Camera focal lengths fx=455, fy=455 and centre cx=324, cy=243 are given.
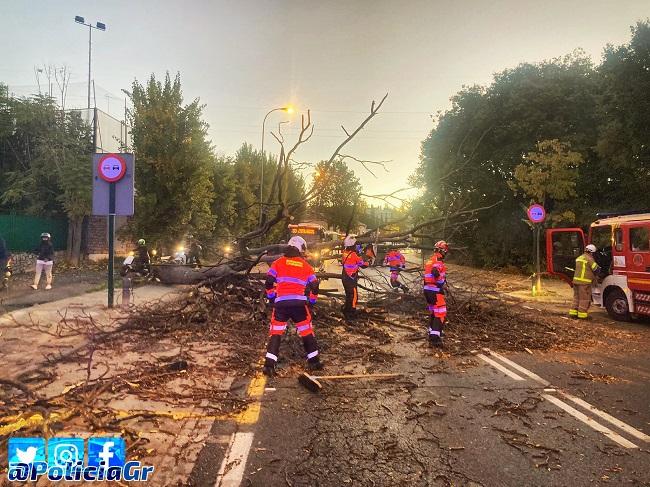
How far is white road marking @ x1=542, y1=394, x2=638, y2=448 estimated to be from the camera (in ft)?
12.9

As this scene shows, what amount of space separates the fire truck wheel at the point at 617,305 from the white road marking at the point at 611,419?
6849 mm

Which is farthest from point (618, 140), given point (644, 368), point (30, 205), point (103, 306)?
point (30, 205)

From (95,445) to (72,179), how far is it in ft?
57.6

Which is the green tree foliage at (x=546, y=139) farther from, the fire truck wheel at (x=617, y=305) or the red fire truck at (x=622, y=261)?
the fire truck wheel at (x=617, y=305)

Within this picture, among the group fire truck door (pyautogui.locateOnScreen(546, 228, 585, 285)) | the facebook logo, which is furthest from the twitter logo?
fire truck door (pyautogui.locateOnScreen(546, 228, 585, 285))

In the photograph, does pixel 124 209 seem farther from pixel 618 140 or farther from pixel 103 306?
pixel 618 140

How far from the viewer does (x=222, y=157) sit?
28594mm

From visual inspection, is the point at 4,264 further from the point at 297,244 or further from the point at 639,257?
the point at 639,257

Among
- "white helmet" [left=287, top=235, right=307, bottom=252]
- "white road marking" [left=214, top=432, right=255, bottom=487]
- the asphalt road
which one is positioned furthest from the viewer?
"white helmet" [left=287, top=235, right=307, bottom=252]

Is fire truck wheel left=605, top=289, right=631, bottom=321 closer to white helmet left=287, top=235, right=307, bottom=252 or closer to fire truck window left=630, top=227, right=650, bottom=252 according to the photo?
fire truck window left=630, top=227, right=650, bottom=252

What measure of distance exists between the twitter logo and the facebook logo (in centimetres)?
33

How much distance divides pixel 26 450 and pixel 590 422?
4.91 m

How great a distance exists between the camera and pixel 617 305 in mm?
10945

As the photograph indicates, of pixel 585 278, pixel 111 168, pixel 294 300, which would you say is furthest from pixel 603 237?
pixel 111 168
